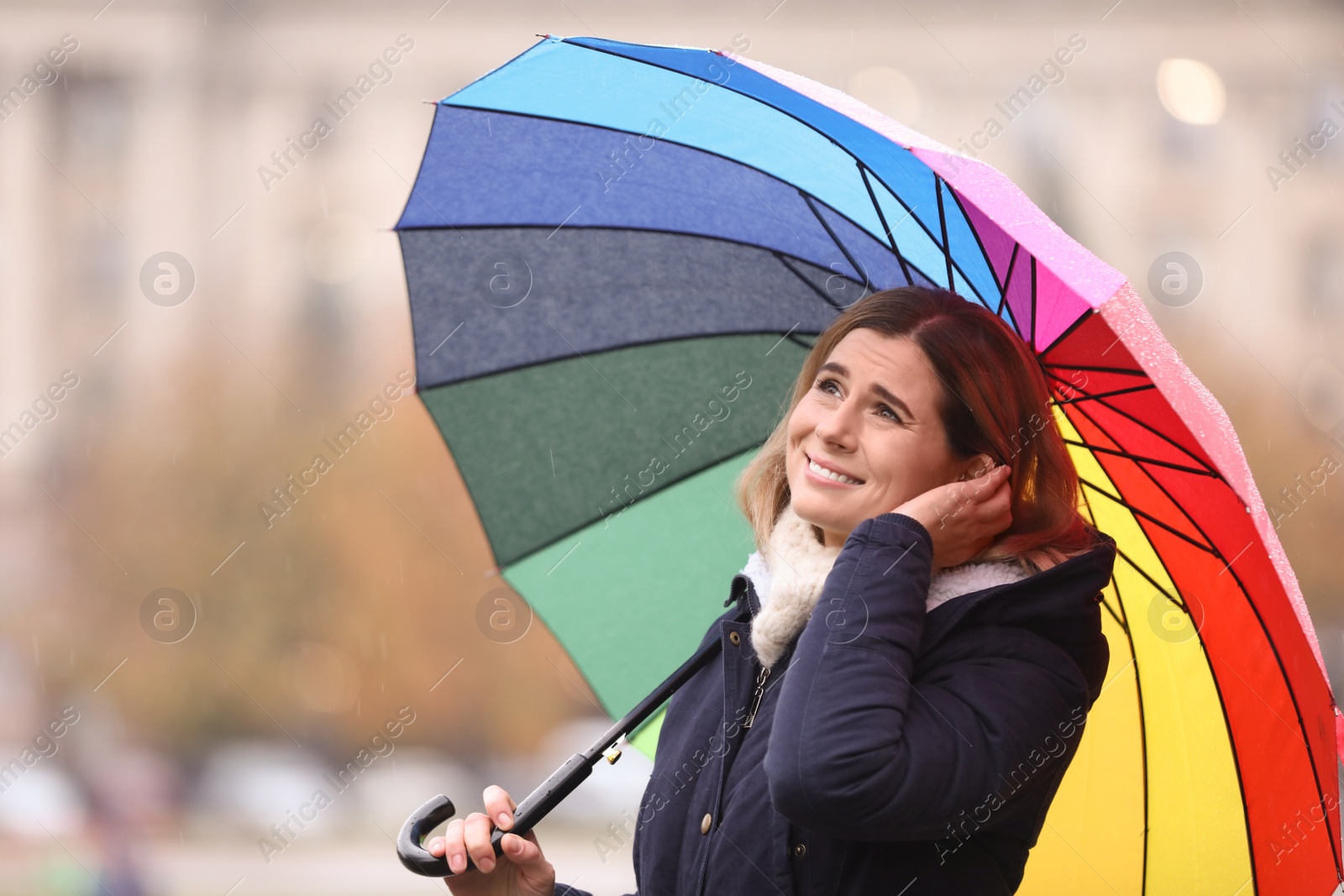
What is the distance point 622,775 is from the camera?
2558 cm

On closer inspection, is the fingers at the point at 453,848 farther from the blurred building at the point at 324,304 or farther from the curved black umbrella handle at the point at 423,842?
the blurred building at the point at 324,304

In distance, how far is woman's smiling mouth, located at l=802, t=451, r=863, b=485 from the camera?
2.28m

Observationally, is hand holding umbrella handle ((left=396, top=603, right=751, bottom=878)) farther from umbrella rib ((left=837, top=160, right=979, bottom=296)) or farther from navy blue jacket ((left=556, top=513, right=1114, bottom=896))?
umbrella rib ((left=837, top=160, right=979, bottom=296))

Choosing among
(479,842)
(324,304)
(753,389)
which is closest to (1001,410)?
(753,389)

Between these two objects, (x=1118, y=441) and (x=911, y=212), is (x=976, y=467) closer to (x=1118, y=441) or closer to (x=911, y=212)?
(x=1118, y=441)

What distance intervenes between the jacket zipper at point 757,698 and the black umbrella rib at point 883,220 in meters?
0.89

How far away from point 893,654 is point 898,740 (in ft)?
0.44

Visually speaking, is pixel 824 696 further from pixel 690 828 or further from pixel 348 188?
pixel 348 188

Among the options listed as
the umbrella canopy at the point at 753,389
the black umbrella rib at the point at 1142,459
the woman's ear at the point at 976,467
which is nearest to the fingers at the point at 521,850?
the umbrella canopy at the point at 753,389

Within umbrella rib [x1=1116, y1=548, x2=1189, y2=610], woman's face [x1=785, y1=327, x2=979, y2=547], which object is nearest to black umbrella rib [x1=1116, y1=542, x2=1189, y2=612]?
umbrella rib [x1=1116, y1=548, x2=1189, y2=610]

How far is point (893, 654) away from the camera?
195 cm

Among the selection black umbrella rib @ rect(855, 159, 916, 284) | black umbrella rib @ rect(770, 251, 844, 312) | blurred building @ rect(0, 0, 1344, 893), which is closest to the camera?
black umbrella rib @ rect(855, 159, 916, 284)

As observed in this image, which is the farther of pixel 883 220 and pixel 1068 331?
pixel 883 220

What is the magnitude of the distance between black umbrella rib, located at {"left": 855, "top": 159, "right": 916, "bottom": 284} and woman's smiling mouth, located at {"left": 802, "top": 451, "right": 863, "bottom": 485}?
0.57 m
